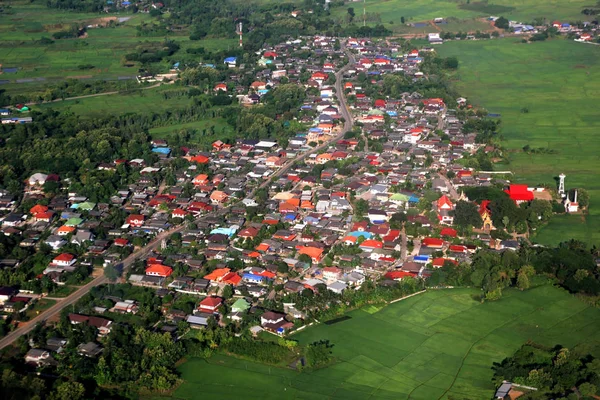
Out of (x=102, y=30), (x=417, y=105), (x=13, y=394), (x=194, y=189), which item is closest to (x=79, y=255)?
(x=194, y=189)

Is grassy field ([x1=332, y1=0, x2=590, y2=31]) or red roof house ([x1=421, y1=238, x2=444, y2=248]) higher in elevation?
grassy field ([x1=332, y1=0, x2=590, y2=31])

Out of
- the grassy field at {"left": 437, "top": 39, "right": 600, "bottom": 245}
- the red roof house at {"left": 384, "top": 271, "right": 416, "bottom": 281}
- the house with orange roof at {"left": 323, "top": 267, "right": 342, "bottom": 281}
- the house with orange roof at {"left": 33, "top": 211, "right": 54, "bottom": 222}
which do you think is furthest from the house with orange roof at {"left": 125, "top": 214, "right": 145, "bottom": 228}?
the grassy field at {"left": 437, "top": 39, "right": 600, "bottom": 245}

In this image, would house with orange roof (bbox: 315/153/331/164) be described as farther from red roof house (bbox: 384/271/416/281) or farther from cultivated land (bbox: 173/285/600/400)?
cultivated land (bbox: 173/285/600/400)

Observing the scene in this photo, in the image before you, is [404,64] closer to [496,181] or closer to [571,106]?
[571,106]

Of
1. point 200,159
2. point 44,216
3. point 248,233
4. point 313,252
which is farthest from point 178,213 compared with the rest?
point 200,159

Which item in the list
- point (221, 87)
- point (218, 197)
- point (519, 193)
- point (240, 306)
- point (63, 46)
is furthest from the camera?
point (63, 46)

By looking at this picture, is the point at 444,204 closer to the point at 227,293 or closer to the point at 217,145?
the point at 227,293
